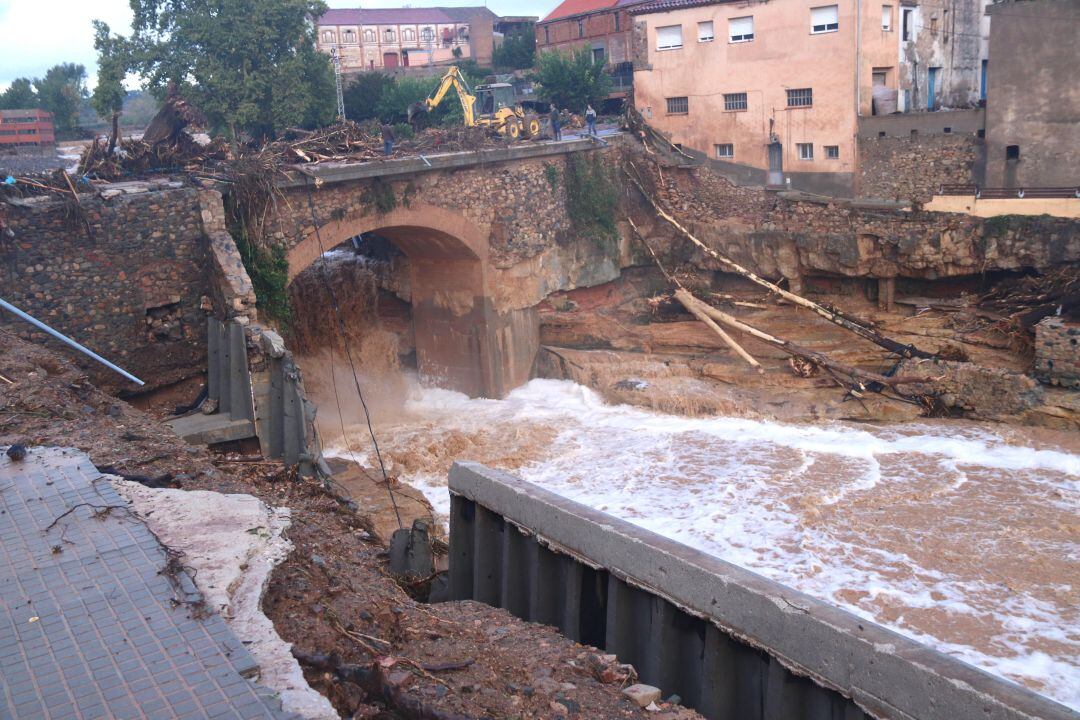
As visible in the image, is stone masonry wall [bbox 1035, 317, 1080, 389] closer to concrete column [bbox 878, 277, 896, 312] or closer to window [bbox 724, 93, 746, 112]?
concrete column [bbox 878, 277, 896, 312]

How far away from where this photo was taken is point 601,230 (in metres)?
22.2

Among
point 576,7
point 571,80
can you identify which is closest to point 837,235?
point 571,80

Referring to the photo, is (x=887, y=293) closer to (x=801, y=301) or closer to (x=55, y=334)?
(x=801, y=301)

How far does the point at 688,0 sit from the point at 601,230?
6.36 meters

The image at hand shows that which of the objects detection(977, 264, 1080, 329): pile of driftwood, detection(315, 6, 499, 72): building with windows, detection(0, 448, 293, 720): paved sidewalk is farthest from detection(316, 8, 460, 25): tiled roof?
detection(0, 448, 293, 720): paved sidewalk

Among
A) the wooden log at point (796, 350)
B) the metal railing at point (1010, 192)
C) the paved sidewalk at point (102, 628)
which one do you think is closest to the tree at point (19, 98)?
the wooden log at point (796, 350)

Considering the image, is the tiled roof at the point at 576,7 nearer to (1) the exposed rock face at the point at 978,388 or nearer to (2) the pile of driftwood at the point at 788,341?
(2) the pile of driftwood at the point at 788,341

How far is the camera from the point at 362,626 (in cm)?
554

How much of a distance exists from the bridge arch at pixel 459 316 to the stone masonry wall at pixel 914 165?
8.30m

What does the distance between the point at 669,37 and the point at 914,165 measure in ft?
22.8

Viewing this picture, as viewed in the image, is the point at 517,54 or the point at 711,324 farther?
the point at 517,54

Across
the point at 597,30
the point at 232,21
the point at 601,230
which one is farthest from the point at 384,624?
the point at 597,30

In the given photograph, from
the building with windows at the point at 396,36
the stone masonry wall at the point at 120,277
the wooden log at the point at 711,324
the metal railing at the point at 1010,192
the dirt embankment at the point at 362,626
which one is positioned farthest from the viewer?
the building with windows at the point at 396,36

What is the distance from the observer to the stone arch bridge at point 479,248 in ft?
60.1
